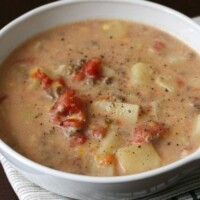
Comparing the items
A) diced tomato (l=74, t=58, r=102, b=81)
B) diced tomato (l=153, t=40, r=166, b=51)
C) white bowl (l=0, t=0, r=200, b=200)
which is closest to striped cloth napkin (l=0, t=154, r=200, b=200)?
white bowl (l=0, t=0, r=200, b=200)

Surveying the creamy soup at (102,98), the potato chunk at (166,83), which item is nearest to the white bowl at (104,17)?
the creamy soup at (102,98)

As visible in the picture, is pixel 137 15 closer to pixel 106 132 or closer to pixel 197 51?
pixel 197 51

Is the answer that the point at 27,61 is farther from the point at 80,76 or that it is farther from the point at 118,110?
the point at 118,110

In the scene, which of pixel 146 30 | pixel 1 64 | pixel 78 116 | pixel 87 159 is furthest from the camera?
pixel 146 30

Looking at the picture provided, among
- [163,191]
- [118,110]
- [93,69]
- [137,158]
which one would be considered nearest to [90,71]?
[93,69]

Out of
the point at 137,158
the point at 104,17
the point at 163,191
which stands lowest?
the point at 163,191

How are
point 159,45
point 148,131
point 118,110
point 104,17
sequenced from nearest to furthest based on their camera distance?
point 148,131, point 118,110, point 159,45, point 104,17

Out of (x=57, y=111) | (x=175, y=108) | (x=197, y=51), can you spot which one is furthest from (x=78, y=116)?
(x=197, y=51)

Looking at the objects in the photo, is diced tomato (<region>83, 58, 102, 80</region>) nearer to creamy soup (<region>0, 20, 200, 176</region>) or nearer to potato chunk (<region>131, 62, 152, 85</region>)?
creamy soup (<region>0, 20, 200, 176</region>)
